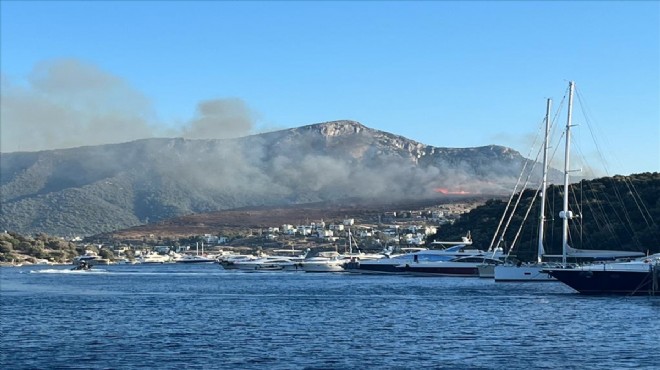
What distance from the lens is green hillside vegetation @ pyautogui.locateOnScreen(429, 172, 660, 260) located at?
376ft

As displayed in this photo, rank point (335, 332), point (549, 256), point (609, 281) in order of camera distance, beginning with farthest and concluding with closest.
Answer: point (549, 256)
point (609, 281)
point (335, 332)

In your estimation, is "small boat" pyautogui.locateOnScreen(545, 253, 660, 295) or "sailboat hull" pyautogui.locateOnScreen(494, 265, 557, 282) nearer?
"small boat" pyautogui.locateOnScreen(545, 253, 660, 295)

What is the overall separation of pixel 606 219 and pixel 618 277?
49629mm

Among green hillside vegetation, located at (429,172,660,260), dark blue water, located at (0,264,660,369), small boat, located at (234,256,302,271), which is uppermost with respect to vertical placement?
green hillside vegetation, located at (429,172,660,260)

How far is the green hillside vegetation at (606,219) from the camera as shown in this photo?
114688 mm

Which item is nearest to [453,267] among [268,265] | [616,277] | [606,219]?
[606,219]

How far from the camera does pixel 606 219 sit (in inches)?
4838

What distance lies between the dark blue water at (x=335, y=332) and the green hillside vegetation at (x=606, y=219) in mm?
36782

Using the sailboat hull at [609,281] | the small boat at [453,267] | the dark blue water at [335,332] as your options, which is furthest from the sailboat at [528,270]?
the small boat at [453,267]

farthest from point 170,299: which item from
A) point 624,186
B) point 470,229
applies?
point 470,229

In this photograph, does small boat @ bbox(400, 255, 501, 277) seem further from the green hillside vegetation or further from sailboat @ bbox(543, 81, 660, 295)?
sailboat @ bbox(543, 81, 660, 295)

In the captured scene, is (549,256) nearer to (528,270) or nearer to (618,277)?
(528,270)

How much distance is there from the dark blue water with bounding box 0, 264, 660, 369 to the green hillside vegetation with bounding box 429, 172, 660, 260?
3678cm

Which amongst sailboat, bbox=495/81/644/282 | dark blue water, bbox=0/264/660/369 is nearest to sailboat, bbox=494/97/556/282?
sailboat, bbox=495/81/644/282
